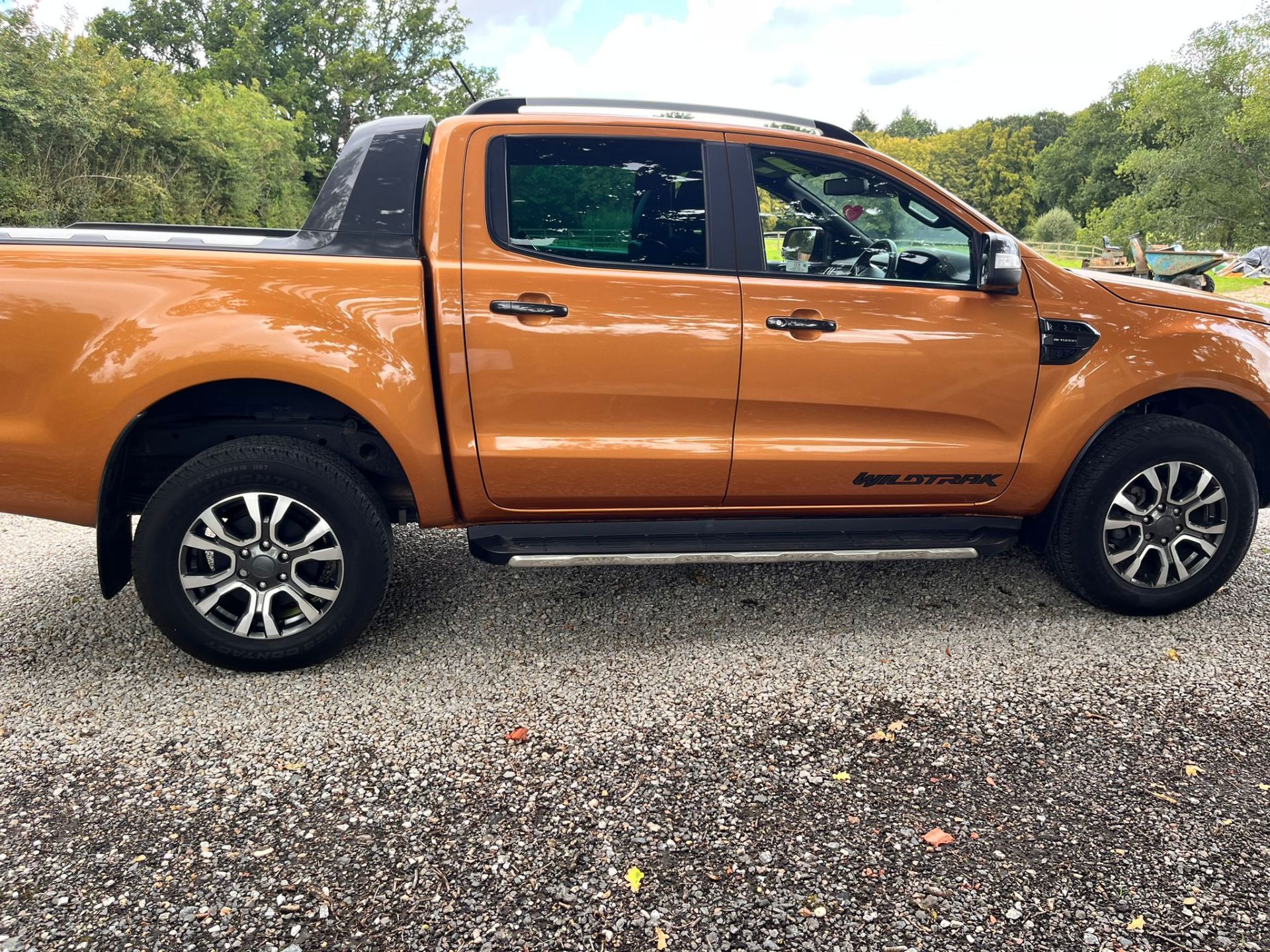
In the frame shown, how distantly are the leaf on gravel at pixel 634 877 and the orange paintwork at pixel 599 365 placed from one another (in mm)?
1430

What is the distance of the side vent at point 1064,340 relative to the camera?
331cm

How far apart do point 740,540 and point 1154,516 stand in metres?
1.76

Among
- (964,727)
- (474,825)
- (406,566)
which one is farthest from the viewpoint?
(406,566)

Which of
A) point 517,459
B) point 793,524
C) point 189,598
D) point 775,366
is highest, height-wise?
point 775,366

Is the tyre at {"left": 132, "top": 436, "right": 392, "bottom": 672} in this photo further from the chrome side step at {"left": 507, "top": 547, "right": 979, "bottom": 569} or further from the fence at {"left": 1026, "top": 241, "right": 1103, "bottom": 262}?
the fence at {"left": 1026, "top": 241, "right": 1103, "bottom": 262}

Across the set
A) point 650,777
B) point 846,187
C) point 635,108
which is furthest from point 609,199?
point 650,777

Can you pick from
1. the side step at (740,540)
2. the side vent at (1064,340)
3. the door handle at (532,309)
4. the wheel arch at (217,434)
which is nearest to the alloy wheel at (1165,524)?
the side step at (740,540)

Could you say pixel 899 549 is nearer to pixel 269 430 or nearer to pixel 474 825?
pixel 474 825

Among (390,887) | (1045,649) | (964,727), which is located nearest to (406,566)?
(390,887)

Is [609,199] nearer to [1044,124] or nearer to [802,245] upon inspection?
[802,245]

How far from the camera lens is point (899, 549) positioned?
3305mm

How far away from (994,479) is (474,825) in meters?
2.39

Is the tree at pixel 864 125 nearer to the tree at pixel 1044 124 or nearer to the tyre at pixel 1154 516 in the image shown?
the tree at pixel 1044 124

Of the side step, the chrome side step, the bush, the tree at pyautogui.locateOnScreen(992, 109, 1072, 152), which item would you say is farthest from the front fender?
the tree at pyautogui.locateOnScreen(992, 109, 1072, 152)
